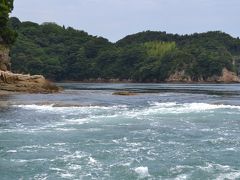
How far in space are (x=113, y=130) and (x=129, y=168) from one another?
9.47m

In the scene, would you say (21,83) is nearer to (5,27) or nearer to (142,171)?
(5,27)

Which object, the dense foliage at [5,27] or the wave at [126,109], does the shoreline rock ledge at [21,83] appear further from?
the wave at [126,109]

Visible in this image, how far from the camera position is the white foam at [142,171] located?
18522mm

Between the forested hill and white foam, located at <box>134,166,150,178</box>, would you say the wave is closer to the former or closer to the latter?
white foam, located at <box>134,166,150,178</box>

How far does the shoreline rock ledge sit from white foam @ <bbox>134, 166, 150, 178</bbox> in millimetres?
40219

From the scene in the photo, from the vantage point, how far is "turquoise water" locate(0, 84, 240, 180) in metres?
19.1

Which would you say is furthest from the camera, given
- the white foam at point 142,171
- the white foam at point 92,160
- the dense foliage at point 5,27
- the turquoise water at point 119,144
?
the dense foliage at point 5,27

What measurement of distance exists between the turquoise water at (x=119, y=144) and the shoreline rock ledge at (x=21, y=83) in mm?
18785

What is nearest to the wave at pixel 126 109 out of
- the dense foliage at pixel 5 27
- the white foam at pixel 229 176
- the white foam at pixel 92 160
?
the white foam at pixel 92 160

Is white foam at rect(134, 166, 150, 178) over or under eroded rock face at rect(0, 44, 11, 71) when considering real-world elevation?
under

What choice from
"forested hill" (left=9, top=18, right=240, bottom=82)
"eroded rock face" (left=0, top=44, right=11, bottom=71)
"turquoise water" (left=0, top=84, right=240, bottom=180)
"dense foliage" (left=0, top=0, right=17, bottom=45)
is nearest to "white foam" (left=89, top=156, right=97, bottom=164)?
"turquoise water" (left=0, top=84, right=240, bottom=180)

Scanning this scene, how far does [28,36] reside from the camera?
194 metres

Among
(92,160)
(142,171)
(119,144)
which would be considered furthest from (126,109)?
(142,171)

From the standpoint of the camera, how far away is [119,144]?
24.3m
